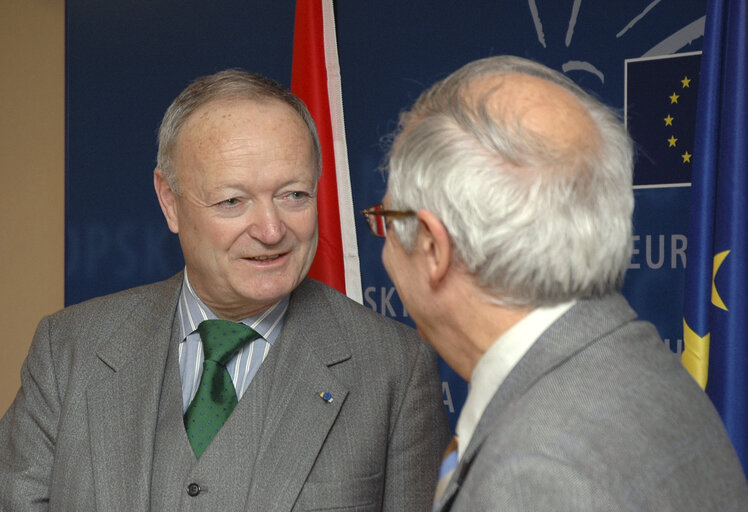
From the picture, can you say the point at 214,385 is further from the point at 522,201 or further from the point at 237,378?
the point at 522,201

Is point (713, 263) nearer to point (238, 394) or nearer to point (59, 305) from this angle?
point (238, 394)

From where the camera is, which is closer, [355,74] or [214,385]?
[214,385]

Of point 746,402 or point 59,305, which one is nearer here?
point 746,402

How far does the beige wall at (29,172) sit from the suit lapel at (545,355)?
324 centimetres

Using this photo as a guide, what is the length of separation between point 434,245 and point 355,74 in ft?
6.88

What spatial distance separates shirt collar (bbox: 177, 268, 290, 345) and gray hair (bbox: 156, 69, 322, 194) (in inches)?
10.3

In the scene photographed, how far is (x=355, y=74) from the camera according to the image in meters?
3.12

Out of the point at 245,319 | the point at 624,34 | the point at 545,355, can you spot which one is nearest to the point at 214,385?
the point at 245,319

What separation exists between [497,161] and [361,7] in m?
2.23

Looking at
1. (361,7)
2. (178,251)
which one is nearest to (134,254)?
(178,251)

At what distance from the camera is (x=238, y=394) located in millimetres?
1748

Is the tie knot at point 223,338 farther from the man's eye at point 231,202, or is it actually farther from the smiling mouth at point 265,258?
the man's eye at point 231,202

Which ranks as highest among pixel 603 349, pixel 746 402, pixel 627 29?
pixel 627 29

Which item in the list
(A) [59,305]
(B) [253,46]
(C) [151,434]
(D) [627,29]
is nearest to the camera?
(C) [151,434]
